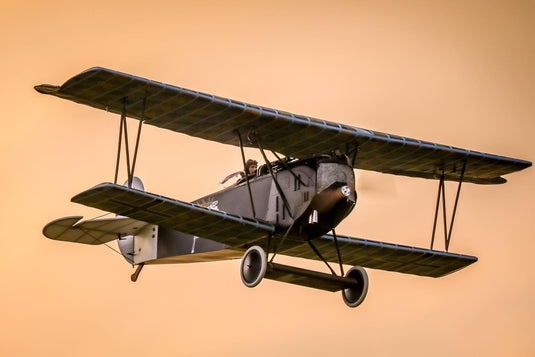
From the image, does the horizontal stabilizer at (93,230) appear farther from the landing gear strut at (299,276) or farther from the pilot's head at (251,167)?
the landing gear strut at (299,276)

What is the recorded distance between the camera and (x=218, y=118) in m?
21.3

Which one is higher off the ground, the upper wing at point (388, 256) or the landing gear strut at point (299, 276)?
the upper wing at point (388, 256)

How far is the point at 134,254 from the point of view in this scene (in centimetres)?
2538

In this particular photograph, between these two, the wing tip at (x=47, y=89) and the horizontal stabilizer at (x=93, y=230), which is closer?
the wing tip at (x=47, y=89)

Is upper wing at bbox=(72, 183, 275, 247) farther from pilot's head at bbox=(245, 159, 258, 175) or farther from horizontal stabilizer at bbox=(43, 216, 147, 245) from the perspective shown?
horizontal stabilizer at bbox=(43, 216, 147, 245)

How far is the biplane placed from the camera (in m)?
20.5

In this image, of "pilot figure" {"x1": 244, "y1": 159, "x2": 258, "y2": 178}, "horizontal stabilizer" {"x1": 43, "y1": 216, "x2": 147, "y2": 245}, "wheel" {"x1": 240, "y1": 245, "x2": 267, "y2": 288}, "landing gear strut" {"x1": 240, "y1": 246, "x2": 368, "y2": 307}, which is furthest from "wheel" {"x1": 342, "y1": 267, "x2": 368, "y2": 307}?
"horizontal stabilizer" {"x1": 43, "y1": 216, "x2": 147, "y2": 245}

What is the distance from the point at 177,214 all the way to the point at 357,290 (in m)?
3.65

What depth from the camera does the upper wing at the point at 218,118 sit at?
20.5 metres

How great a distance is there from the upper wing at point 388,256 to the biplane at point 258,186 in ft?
0.15

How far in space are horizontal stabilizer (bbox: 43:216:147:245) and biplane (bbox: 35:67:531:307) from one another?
0.06 m

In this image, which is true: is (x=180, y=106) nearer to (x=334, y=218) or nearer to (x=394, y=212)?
(x=334, y=218)

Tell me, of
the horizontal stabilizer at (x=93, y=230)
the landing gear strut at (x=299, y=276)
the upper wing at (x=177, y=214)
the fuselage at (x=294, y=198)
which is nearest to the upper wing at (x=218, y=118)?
the fuselage at (x=294, y=198)

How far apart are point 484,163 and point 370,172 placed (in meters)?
3.09
